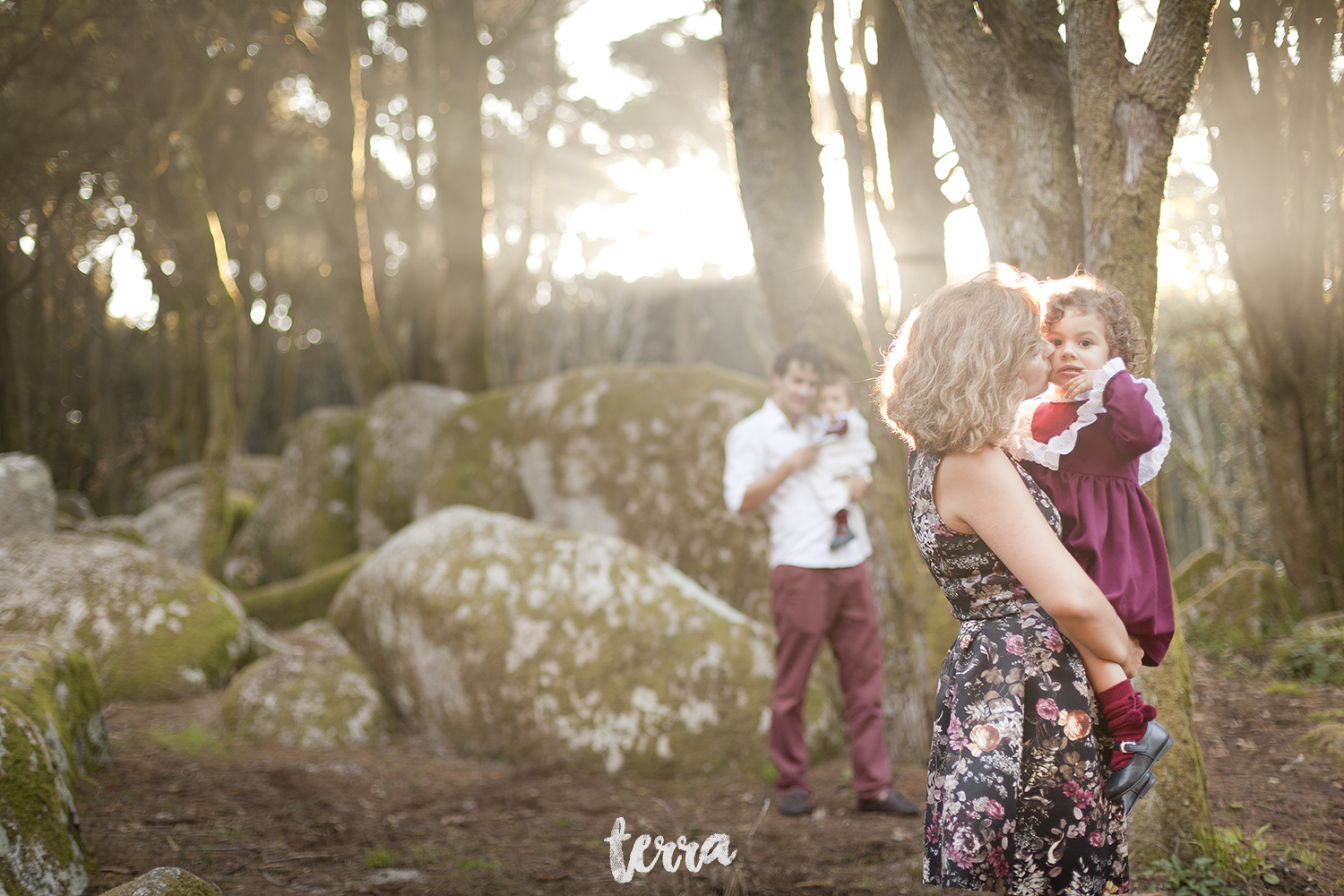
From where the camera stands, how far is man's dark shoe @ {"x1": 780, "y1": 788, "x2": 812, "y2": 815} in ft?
11.8

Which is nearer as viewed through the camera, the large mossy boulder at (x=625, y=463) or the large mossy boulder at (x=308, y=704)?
the large mossy boulder at (x=308, y=704)

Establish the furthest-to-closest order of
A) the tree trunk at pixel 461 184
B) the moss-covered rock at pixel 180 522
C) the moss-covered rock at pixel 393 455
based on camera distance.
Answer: the moss-covered rock at pixel 180 522 < the tree trunk at pixel 461 184 < the moss-covered rock at pixel 393 455

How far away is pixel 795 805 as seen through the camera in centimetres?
361

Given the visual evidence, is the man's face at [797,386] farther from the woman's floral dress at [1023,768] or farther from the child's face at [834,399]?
the woman's floral dress at [1023,768]

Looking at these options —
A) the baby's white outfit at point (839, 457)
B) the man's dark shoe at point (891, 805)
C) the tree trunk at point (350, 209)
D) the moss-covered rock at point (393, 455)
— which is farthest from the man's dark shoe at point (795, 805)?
the tree trunk at point (350, 209)

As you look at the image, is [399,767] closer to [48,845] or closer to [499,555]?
[499,555]

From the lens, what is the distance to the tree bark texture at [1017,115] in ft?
9.21

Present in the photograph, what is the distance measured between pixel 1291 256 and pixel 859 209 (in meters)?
2.89

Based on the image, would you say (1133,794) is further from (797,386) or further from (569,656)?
(569,656)

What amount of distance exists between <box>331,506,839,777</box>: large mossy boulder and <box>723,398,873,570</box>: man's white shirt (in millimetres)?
793

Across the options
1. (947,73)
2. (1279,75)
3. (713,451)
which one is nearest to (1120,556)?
(947,73)

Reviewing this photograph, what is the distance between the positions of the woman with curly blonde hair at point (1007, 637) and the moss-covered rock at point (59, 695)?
2.78m

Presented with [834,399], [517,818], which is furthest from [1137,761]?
[517,818]

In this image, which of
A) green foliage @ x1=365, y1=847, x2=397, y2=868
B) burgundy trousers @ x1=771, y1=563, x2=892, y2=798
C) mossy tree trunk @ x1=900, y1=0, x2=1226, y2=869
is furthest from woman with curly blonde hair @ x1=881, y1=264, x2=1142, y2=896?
green foliage @ x1=365, y1=847, x2=397, y2=868
